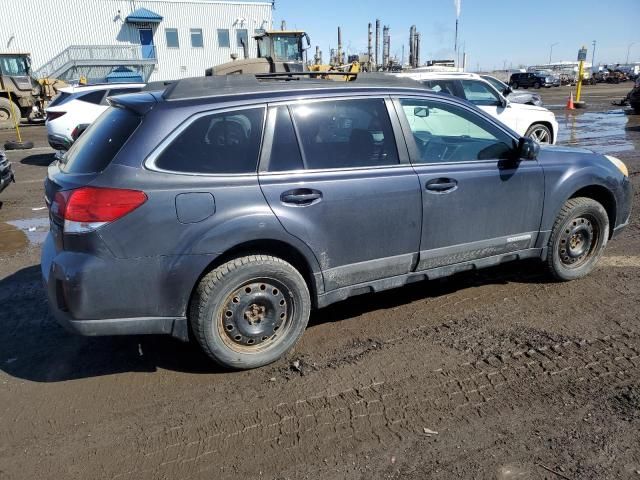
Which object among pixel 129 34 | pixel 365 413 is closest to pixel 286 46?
pixel 129 34

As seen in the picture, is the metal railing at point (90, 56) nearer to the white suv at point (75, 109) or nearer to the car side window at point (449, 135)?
the white suv at point (75, 109)

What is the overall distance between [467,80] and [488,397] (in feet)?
28.1

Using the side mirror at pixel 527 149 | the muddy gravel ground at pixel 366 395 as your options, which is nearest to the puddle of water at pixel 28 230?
the muddy gravel ground at pixel 366 395

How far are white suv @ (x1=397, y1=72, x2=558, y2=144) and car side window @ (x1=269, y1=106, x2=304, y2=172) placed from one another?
6.83 meters

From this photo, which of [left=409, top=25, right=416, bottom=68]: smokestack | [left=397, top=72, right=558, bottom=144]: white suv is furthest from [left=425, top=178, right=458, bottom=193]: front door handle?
[left=409, top=25, right=416, bottom=68]: smokestack

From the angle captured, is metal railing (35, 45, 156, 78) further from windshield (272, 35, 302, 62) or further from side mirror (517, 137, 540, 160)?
side mirror (517, 137, 540, 160)

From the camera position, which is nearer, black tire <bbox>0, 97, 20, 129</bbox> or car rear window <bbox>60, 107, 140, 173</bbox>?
car rear window <bbox>60, 107, 140, 173</bbox>

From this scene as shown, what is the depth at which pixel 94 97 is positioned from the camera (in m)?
12.0

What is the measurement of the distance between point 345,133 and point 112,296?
73.4 inches

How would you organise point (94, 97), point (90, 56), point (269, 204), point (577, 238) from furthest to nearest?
1. point (90, 56)
2. point (94, 97)
3. point (577, 238)
4. point (269, 204)

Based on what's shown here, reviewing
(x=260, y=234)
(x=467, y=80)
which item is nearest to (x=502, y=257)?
(x=260, y=234)

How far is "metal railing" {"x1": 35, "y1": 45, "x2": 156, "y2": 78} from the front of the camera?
3866 cm

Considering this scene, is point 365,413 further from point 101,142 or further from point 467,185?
point 101,142

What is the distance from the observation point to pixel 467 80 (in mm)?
10391
